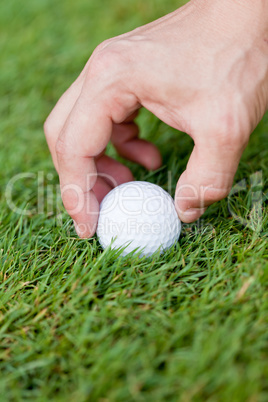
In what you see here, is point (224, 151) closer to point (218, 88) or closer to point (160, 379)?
point (218, 88)

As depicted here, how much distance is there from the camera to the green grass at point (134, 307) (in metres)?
1.44

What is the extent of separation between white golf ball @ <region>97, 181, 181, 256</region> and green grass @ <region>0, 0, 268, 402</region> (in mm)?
72

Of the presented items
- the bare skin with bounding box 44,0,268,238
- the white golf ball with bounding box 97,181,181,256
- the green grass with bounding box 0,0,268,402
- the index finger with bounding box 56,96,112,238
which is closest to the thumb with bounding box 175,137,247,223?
the bare skin with bounding box 44,0,268,238

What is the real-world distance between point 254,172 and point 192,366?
59.0 inches

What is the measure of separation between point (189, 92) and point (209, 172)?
1.20 feet

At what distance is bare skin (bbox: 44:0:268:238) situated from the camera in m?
1.80

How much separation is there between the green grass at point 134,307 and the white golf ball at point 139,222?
0.07m

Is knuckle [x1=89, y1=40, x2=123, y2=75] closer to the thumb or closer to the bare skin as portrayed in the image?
the bare skin

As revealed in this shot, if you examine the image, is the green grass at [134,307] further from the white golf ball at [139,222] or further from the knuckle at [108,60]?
the knuckle at [108,60]

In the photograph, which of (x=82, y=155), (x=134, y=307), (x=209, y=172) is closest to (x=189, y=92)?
(x=209, y=172)


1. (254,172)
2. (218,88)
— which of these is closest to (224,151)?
(218,88)

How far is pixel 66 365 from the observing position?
157 cm

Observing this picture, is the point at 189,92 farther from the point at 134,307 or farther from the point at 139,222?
the point at 134,307

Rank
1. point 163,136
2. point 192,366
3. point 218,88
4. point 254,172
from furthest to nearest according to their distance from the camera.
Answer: point 163,136, point 254,172, point 218,88, point 192,366
